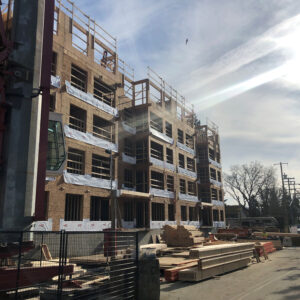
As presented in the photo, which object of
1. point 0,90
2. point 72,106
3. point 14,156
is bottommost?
point 14,156

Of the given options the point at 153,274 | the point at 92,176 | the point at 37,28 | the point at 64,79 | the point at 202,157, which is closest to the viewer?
the point at 153,274

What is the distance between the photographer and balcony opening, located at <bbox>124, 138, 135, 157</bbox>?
97.7 feet

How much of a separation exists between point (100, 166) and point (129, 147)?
19.2 ft

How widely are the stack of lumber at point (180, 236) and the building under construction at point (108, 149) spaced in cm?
409

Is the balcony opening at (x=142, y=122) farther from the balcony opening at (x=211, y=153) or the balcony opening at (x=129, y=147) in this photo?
the balcony opening at (x=211, y=153)

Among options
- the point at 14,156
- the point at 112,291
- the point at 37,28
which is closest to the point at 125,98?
the point at 37,28

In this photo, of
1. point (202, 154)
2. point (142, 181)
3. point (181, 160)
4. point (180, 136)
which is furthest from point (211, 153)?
point (142, 181)

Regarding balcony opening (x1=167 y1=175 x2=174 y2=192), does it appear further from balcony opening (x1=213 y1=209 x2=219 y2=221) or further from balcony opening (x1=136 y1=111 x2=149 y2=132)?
balcony opening (x1=213 y1=209 x2=219 y2=221)

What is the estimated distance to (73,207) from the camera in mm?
21766

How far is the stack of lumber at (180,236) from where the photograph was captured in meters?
20.6

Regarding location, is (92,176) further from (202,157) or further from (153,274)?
(202,157)

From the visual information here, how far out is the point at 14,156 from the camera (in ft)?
29.2

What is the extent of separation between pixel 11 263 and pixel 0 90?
5128 millimetres

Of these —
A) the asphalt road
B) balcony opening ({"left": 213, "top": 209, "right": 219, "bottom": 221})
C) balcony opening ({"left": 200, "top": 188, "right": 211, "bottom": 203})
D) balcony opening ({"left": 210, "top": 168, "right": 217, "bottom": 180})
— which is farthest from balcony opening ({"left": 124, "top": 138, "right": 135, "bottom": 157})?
balcony opening ({"left": 213, "top": 209, "right": 219, "bottom": 221})
